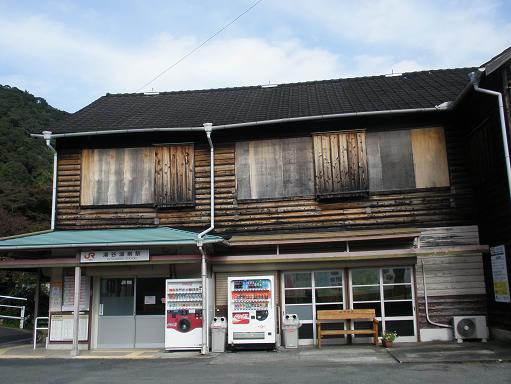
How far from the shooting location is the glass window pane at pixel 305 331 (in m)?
14.0

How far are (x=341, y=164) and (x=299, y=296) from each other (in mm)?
3810

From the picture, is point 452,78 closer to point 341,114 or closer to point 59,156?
point 341,114

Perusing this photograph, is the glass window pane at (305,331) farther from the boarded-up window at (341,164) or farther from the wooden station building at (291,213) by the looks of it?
the boarded-up window at (341,164)

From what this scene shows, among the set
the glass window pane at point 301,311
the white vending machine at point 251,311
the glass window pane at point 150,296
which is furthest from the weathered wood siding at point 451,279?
the glass window pane at point 150,296

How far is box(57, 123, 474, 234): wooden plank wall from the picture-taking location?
13992 mm

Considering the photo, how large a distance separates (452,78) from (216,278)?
32.9 feet

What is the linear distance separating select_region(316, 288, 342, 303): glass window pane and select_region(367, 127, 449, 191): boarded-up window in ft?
9.72

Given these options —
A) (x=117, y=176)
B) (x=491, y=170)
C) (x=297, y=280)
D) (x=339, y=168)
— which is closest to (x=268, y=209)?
(x=297, y=280)

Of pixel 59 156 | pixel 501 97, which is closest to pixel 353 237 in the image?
pixel 501 97

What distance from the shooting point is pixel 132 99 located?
19031 millimetres

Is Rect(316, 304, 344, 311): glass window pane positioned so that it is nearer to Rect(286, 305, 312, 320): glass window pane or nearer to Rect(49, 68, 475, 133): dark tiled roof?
Rect(286, 305, 312, 320): glass window pane

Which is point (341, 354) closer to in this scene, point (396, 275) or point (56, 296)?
point (396, 275)

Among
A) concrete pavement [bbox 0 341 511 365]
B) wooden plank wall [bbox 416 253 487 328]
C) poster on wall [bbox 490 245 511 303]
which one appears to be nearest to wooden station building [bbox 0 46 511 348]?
wooden plank wall [bbox 416 253 487 328]

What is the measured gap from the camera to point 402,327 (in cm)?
1374
